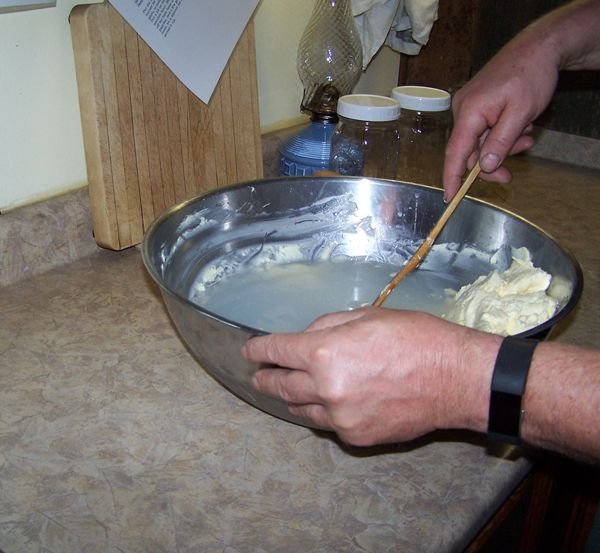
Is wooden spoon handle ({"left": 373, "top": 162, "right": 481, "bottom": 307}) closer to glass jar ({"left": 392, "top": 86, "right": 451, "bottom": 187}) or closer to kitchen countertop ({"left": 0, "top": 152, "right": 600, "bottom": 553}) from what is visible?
kitchen countertop ({"left": 0, "top": 152, "right": 600, "bottom": 553})

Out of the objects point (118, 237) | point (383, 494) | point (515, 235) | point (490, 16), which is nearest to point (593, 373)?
point (383, 494)

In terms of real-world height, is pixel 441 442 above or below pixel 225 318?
below

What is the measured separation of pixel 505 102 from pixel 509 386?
45 cm

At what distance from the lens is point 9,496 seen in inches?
22.0

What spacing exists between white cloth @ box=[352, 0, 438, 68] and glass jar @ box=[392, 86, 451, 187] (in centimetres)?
13

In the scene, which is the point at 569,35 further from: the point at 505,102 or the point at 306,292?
the point at 306,292

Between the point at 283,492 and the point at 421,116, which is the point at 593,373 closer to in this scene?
the point at 283,492

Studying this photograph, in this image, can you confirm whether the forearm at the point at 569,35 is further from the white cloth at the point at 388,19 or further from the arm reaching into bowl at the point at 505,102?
the white cloth at the point at 388,19

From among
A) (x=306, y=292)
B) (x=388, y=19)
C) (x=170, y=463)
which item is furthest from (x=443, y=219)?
(x=388, y=19)

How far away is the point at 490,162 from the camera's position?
783 mm

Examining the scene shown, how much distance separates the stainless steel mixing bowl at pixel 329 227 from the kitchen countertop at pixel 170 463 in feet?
0.35

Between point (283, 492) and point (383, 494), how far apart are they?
0.27 feet

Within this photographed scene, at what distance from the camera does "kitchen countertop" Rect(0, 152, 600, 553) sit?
54 centimetres

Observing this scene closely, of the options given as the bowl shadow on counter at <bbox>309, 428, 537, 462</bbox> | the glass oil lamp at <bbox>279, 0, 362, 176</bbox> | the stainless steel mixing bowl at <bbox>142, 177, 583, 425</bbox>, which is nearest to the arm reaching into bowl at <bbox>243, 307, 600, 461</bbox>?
the bowl shadow on counter at <bbox>309, 428, 537, 462</bbox>
